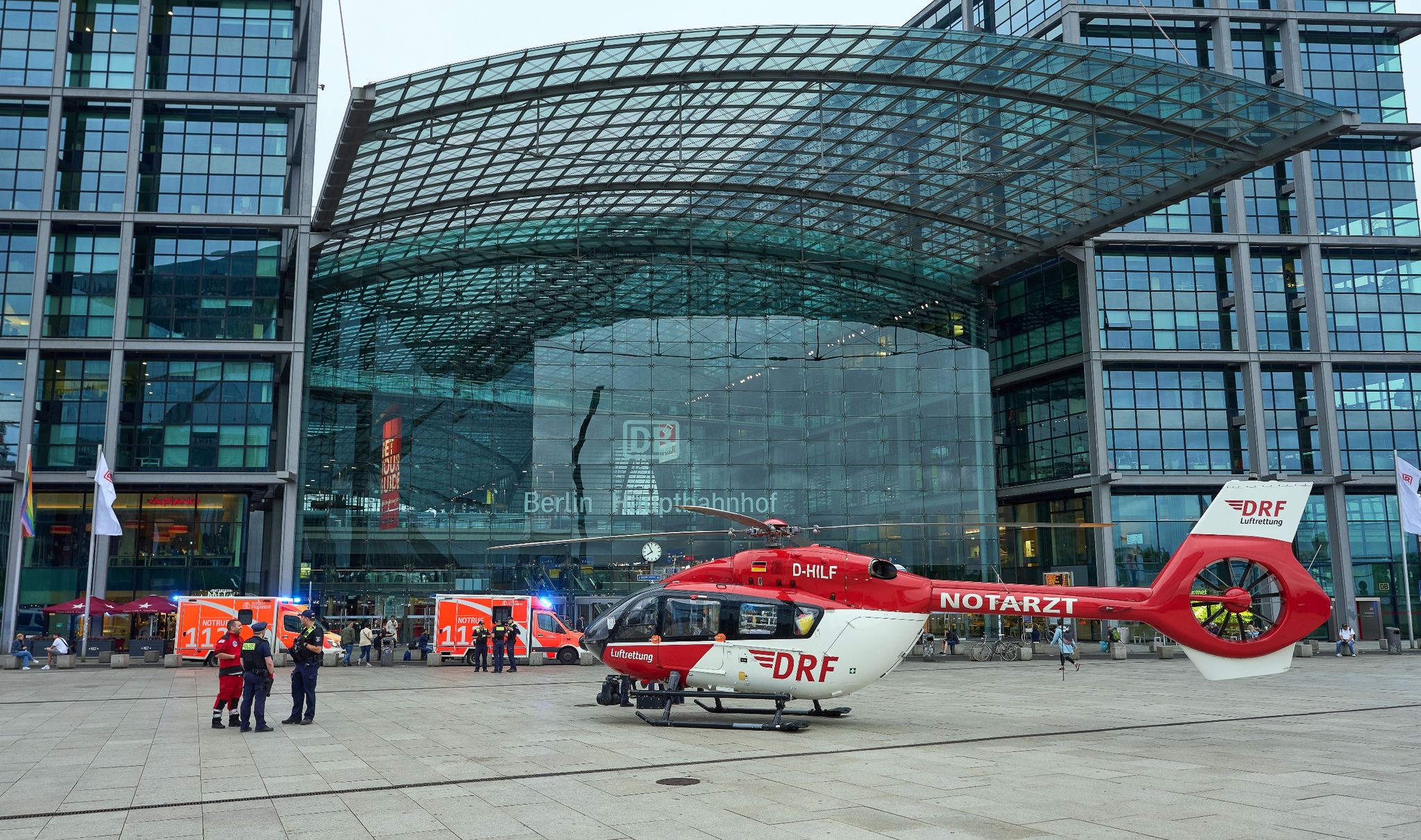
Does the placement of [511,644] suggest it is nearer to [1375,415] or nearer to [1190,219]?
[1190,219]

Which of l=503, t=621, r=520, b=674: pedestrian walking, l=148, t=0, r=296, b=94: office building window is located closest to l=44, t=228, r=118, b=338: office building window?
l=148, t=0, r=296, b=94: office building window

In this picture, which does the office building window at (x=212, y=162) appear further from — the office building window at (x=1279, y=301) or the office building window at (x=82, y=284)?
the office building window at (x=1279, y=301)

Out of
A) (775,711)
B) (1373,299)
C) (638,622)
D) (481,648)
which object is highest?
(1373,299)

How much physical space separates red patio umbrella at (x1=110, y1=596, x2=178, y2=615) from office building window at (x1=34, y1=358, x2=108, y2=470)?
645 cm

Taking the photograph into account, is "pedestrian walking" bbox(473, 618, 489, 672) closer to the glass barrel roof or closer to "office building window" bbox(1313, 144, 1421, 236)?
the glass barrel roof

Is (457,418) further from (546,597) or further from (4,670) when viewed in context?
(4,670)

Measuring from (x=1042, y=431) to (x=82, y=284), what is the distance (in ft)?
141

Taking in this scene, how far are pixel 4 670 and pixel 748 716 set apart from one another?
93.7 ft

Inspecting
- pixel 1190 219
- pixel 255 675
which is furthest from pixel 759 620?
pixel 1190 219

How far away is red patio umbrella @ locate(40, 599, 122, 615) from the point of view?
124 feet

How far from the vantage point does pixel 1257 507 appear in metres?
18.0

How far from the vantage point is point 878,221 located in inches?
1943

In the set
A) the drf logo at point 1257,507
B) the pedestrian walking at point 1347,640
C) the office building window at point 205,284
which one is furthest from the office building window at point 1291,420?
the office building window at point 205,284

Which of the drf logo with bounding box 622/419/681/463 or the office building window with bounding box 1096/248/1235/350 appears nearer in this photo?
the drf logo with bounding box 622/419/681/463
